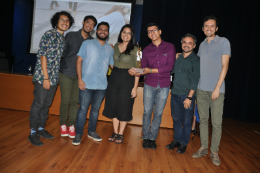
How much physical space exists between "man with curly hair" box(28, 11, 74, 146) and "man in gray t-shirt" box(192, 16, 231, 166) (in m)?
1.73

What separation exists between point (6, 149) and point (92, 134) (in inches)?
39.1

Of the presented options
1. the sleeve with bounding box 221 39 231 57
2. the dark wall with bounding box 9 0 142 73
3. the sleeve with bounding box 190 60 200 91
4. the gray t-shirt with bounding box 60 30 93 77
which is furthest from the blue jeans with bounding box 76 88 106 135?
the dark wall with bounding box 9 0 142 73

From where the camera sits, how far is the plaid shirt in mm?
2041

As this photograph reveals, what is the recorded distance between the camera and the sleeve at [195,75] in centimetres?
214

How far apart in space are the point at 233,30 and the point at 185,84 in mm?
3306

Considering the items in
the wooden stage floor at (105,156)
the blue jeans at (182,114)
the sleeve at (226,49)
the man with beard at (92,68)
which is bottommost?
the wooden stage floor at (105,156)

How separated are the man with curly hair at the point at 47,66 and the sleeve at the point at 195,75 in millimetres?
1636

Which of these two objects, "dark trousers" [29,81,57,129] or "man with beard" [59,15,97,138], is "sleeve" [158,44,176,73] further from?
"dark trousers" [29,81,57,129]

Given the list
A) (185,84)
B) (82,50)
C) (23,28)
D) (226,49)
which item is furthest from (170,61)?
(23,28)

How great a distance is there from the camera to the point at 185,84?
221cm

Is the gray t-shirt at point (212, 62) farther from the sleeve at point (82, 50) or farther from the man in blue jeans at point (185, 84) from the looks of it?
the sleeve at point (82, 50)

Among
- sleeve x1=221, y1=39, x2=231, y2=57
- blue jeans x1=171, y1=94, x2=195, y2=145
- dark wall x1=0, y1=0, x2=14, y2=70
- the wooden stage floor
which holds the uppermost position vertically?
dark wall x1=0, y1=0, x2=14, y2=70

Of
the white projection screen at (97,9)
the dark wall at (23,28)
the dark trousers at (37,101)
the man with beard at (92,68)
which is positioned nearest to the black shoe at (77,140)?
the man with beard at (92,68)

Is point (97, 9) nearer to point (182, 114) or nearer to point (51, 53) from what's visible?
point (51, 53)
